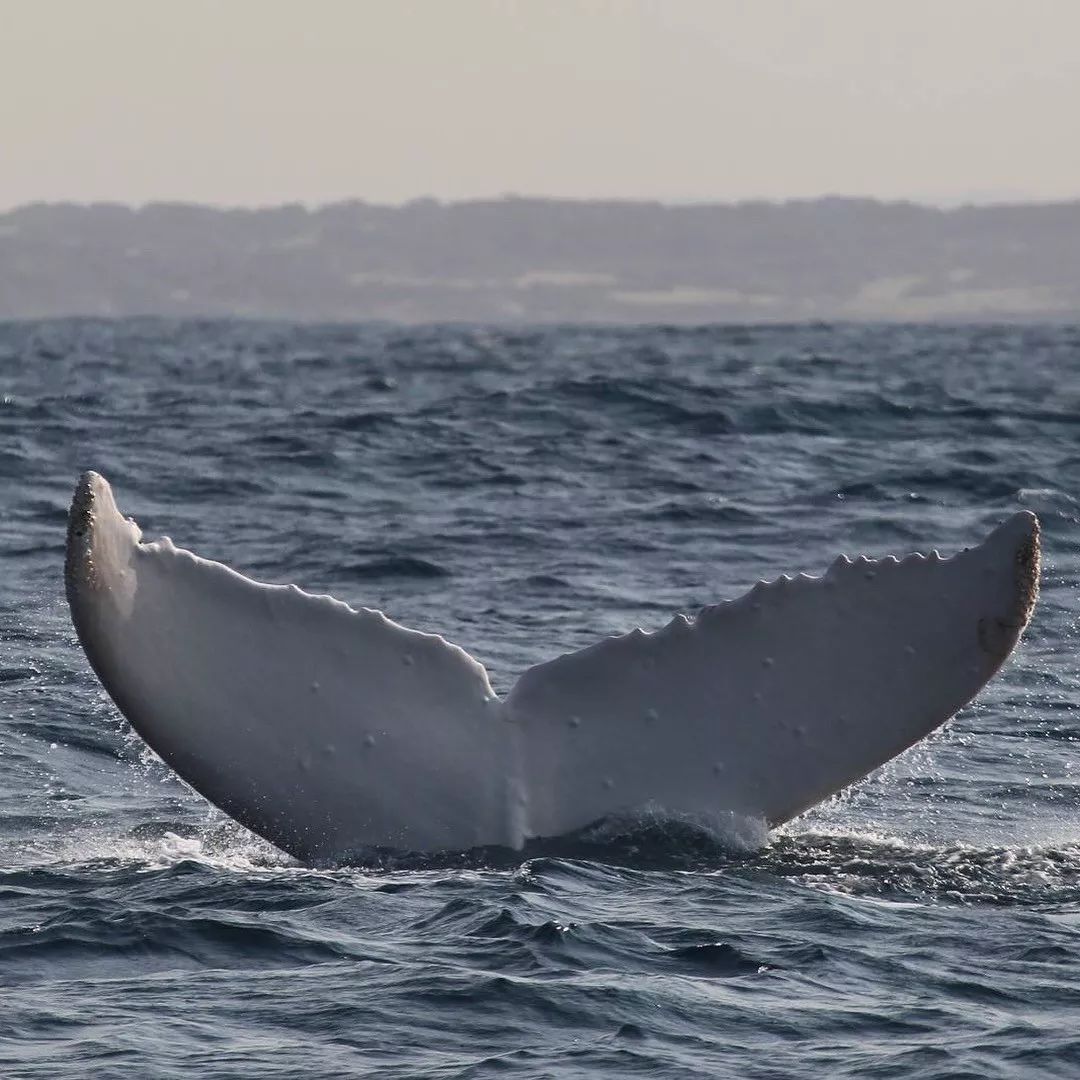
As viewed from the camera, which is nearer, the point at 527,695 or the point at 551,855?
the point at 527,695

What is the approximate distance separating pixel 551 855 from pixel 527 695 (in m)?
0.78

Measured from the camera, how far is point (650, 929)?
8.46 meters

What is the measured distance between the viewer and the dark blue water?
7.32m

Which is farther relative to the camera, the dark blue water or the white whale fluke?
the dark blue water

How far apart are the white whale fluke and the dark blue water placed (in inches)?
17.0

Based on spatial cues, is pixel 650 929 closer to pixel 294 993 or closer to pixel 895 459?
pixel 294 993

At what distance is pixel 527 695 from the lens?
7457 mm

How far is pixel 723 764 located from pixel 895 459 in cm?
1834

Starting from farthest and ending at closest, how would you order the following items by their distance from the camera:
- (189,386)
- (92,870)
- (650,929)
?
1. (189,386)
2. (92,870)
3. (650,929)

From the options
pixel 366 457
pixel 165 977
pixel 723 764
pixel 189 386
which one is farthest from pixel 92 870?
pixel 189 386

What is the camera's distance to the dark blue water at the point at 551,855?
732cm

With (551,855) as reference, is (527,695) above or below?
above

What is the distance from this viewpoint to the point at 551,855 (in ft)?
26.1

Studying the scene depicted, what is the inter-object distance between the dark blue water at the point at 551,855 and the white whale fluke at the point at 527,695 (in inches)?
17.0
